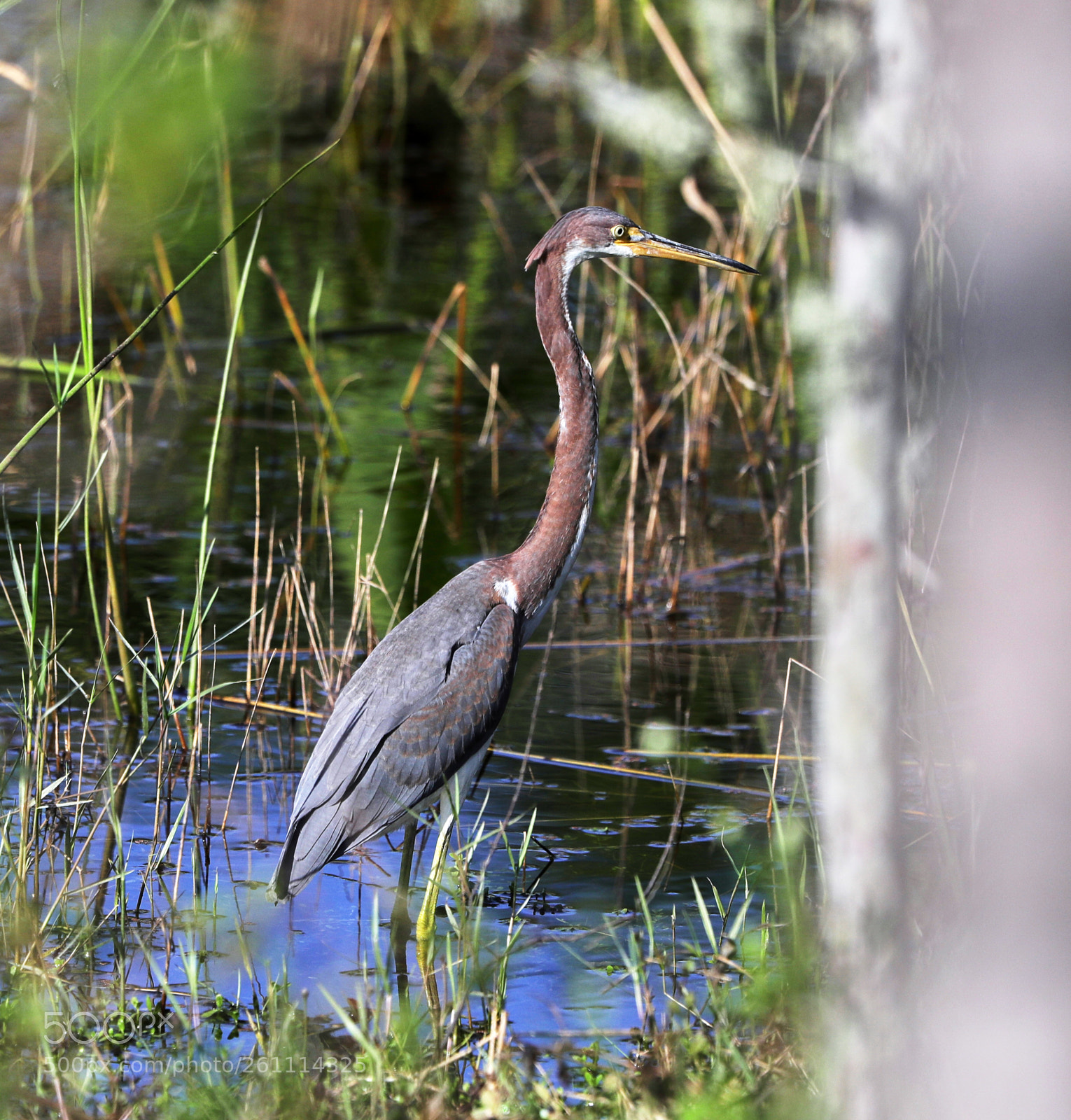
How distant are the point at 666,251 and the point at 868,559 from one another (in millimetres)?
3035

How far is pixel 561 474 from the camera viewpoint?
457 centimetres

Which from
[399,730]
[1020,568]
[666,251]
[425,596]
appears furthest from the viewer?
[425,596]

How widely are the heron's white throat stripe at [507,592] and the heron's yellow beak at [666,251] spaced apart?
44.5 inches

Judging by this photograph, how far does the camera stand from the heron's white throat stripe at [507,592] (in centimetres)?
453

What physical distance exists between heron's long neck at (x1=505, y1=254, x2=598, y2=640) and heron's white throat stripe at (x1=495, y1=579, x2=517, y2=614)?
1 cm

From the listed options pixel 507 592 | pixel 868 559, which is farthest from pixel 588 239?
pixel 868 559

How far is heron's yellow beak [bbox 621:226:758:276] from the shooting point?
15.8 ft

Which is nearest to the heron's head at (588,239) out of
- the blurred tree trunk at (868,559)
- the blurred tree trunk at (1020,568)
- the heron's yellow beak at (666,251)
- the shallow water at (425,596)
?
the heron's yellow beak at (666,251)

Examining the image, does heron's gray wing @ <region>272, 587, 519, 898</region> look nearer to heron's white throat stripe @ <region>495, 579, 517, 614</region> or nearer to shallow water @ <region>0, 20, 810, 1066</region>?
heron's white throat stripe @ <region>495, 579, 517, 614</region>

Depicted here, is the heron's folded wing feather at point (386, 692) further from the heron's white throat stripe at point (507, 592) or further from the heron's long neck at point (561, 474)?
the heron's long neck at point (561, 474)

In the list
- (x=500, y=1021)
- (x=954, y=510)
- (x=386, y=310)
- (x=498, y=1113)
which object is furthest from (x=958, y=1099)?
(x=386, y=310)

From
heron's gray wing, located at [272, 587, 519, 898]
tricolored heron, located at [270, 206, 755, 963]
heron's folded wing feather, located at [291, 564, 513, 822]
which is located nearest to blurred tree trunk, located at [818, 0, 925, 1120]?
tricolored heron, located at [270, 206, 755, 963]

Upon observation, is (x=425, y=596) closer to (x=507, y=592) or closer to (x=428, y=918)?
(x=507, y=592)

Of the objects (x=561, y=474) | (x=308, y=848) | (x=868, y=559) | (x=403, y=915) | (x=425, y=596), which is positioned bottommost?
(x=403, y=915)
